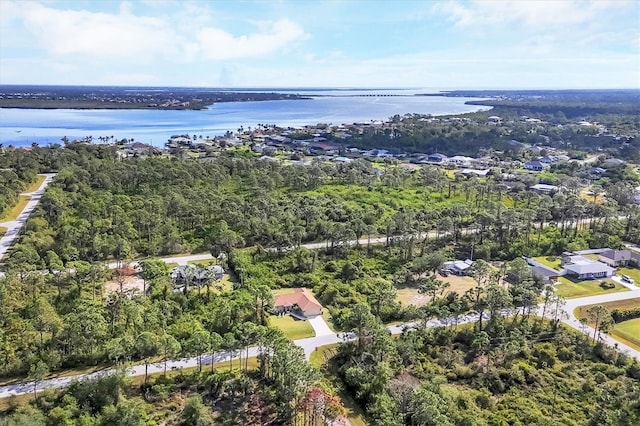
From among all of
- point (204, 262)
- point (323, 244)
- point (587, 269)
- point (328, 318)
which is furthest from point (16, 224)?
point (587, 269)

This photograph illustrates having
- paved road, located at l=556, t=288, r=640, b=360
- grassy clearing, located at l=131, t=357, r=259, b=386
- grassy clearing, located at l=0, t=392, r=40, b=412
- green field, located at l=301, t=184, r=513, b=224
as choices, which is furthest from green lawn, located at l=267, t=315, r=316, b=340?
green field, located at l=301, t=184, r=513, b=224

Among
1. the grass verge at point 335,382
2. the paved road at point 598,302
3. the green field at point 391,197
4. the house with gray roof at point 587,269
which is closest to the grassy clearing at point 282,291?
the grass verge at point 335,382

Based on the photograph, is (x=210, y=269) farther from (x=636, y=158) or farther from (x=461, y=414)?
(x=636, y=158)

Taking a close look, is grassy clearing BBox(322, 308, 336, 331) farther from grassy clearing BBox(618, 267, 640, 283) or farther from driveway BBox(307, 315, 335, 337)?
grassy clearing BBox(618, 267, 640, 283)

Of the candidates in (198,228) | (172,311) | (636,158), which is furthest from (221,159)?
(636,158)

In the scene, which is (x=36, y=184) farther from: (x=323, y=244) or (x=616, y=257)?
(x=616, y=257)

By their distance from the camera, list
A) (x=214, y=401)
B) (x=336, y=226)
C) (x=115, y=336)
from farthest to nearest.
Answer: (x=336, y=226) < (x=115, y=336) < (x=214, y=401)

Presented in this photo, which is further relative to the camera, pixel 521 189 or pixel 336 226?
pixel 521 189
